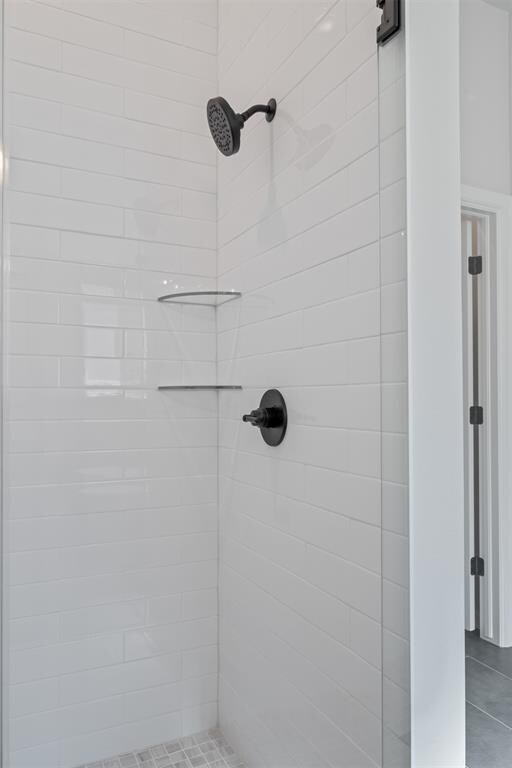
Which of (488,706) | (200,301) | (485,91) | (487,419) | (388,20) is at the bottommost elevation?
(488,706)

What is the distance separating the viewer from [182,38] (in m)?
1.63

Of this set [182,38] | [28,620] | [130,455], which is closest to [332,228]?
[130,455]

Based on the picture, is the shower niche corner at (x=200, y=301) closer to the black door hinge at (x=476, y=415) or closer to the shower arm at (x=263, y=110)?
the shower arm at (x=263, y=110)

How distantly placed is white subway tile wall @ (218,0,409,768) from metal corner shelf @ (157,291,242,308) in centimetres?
5

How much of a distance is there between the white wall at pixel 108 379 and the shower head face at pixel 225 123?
35 centimetres

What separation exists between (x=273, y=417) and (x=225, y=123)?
0.74 m

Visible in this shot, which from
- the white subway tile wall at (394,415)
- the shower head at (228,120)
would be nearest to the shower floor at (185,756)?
the white subway tile wall at (394,415)

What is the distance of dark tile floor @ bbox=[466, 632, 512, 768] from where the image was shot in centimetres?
110

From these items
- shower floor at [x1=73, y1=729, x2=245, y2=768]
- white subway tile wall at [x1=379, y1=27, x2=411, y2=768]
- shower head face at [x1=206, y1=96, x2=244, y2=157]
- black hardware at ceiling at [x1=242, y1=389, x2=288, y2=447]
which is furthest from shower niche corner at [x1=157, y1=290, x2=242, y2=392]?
shower floor at [x1=73, y1=729, x2=245, y2=768]

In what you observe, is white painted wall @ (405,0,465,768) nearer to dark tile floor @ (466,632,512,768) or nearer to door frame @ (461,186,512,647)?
dark tile floor @ (466,632,512,768)

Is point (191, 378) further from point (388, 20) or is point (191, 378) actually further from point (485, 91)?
point (485, 91)

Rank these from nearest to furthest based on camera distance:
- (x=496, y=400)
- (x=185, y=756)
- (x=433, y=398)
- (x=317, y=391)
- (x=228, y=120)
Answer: (x=433, y=398), (x=317, y=391), (x=228, y=120), (x=185, y=756), (x=496, y=400)

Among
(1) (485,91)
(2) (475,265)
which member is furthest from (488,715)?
(1) (485,91)

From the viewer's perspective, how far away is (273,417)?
4.14ft
